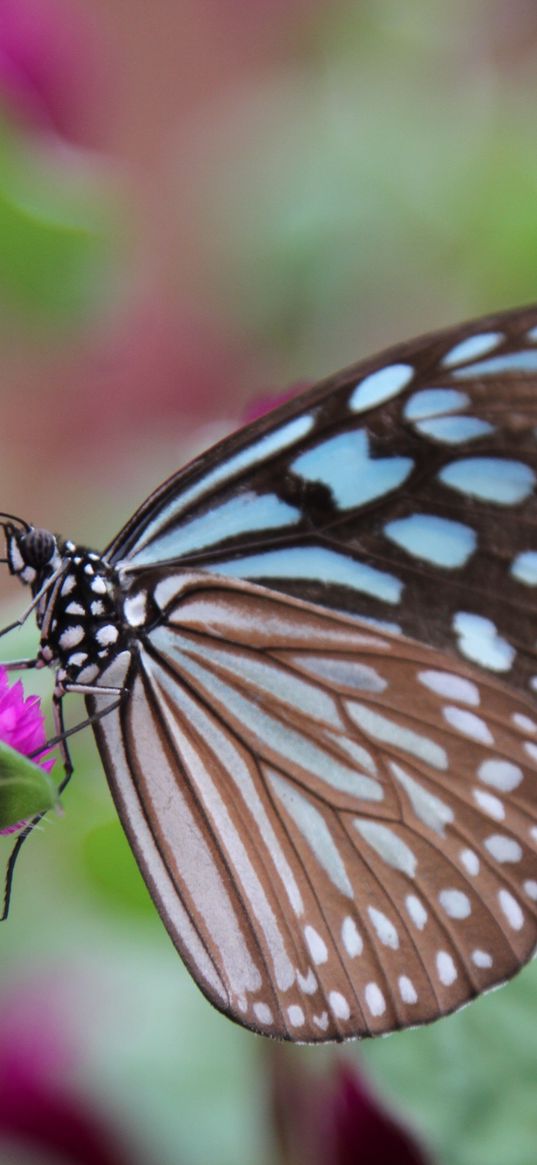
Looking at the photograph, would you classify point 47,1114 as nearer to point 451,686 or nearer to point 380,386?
point 451,686

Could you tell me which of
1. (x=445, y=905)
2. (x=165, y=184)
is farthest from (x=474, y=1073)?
(x=165, y=184)

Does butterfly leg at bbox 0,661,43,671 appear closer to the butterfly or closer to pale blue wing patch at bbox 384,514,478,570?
the butterfly

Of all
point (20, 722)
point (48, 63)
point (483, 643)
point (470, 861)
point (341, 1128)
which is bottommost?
point (341, 1128)

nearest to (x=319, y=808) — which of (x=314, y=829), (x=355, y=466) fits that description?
(x=314, y=829)

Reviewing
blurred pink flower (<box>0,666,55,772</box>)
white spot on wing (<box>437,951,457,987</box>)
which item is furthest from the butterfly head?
white spot on wing (<box>437,951,457,987</box>)

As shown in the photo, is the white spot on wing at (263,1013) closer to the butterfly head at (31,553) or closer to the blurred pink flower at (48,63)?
the butterfly head at (31,553)

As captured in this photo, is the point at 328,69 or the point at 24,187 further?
the point at 328,69

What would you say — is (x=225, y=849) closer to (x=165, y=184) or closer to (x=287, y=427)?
(x=287, y=427)
